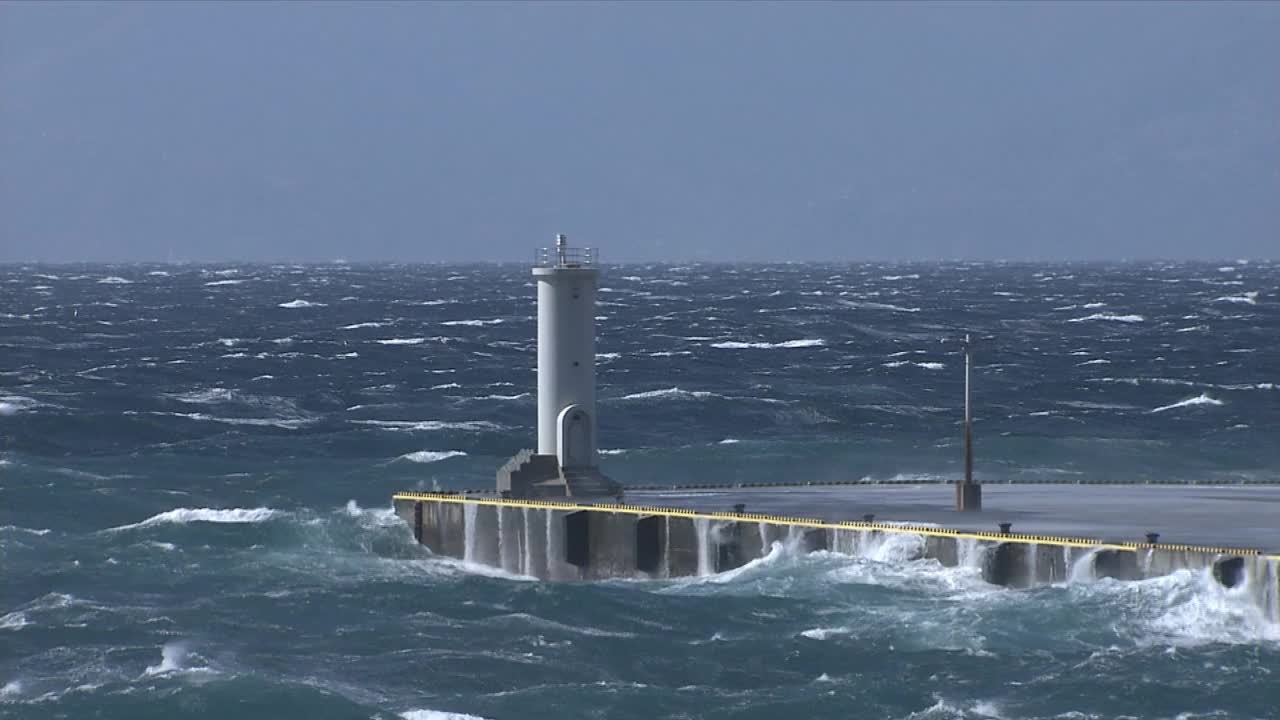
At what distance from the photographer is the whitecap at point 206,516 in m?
70.0

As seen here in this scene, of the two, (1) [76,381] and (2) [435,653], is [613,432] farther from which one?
(2) [435,653]

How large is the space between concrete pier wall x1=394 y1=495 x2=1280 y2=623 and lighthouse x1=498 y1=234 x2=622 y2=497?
158 cm

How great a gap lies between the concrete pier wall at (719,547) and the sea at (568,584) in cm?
40

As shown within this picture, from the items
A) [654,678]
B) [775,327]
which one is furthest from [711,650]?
[775,327]

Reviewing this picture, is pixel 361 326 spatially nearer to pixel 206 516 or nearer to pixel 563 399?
pixel 206 516

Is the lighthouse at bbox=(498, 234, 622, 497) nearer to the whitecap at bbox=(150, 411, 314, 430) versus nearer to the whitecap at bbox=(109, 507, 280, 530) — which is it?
the whitecap at bbox=(109, 507, 280, 530)

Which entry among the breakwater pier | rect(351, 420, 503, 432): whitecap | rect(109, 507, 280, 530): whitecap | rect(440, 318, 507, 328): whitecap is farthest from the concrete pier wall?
rect(440, 318, 507, 328): whitecap

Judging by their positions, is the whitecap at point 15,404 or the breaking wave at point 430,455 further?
the whitecap at point 15,404

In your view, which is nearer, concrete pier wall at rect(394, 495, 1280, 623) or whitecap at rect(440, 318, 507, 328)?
concrete pier wall at rect(394, 495, 1280, 623)

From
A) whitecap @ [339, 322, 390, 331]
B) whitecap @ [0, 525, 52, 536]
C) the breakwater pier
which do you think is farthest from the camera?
whitecap @ [339, 322, 390, 331]

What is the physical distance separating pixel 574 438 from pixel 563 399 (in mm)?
1092

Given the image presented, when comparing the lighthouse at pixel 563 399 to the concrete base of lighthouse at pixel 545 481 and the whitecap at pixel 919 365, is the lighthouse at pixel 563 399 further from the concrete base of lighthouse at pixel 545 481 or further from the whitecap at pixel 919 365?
the whitecap at pixel 919 365

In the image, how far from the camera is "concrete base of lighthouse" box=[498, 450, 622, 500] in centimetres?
6141

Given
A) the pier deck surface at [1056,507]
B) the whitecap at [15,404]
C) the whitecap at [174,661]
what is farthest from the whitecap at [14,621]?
the whitecap at [15,404]
